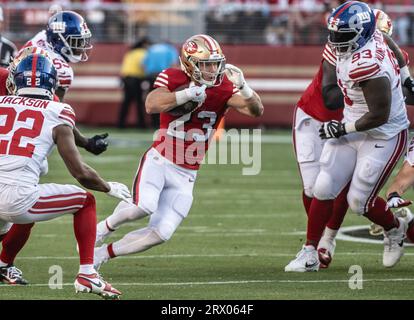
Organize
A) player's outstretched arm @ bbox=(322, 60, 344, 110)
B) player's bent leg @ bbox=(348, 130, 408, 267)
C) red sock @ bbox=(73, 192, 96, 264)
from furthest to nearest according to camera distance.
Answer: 1. player's outstretched arm @ bbox=(322, 60, 344, 110)
2. player's bent leg @ bbox=(348, 130, 408, 267)
3. red sock @ bbox=(73, 192, 96, 264)

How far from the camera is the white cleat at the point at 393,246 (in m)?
7.79

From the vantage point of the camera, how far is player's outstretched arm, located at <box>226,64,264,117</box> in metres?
7.51

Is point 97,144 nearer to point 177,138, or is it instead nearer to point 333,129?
point 177,138

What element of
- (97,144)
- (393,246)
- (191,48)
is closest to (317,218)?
(393,246)

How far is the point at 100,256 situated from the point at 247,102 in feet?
4.62

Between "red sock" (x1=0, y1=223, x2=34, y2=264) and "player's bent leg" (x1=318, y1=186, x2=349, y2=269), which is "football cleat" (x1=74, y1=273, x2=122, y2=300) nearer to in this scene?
"red sock" (x1=0, y1=223, x2=34, y2=264)

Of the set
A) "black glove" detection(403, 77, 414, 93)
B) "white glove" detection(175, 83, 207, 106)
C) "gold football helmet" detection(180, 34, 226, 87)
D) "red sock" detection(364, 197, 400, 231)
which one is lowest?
"red sock" detection(364, 197, 400, 231)

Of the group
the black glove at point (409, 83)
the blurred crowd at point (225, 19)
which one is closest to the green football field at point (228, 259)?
the black glove at point (409, 83)

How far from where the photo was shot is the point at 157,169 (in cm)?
748

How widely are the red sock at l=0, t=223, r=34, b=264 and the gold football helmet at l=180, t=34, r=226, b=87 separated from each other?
4.80 feet

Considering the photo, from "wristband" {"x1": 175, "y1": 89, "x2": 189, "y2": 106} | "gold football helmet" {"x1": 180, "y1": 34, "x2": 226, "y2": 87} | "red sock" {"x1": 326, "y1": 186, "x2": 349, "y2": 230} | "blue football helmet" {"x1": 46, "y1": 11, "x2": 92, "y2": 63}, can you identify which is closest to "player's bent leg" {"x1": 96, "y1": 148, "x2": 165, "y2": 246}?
"wristband" {"x1": 175, "y1": 89, "x2": 189, "y2": 106}

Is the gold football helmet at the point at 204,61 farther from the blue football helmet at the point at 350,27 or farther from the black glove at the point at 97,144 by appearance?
the black glove at the point at 97,144

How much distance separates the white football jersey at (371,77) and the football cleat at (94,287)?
87.8 inches
